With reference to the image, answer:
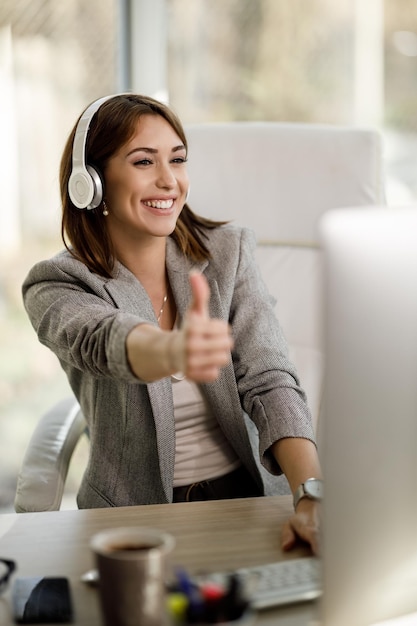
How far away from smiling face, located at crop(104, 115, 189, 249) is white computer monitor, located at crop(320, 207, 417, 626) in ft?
2.58

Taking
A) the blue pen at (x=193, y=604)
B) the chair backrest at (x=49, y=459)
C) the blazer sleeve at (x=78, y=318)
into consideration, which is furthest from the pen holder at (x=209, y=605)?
the chair backrest at (x=49, y=459)

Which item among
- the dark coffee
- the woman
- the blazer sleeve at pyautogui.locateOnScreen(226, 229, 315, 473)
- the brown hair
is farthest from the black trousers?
the dark coffee

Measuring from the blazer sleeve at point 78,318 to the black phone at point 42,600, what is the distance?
0.26 meters

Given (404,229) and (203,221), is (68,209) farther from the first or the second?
(404,229)

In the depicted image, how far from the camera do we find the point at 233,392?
1.51m

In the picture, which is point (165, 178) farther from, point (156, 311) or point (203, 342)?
point (203, 342)

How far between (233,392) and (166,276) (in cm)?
26

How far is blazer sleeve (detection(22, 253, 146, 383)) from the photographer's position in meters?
1.11

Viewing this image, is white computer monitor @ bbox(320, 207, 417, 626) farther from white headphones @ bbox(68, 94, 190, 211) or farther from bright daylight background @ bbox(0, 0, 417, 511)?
bright daylight background @ bbox(0, 0, 417, 511)

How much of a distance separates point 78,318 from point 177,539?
0.38 m

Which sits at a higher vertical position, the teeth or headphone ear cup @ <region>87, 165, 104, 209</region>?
headphone ear cup @ <region>87, 165, 104, 209</region>

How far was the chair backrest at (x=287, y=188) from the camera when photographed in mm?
1785

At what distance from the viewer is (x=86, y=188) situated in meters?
1.48

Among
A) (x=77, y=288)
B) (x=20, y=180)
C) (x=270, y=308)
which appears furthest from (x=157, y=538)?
(x=20, y=180)
